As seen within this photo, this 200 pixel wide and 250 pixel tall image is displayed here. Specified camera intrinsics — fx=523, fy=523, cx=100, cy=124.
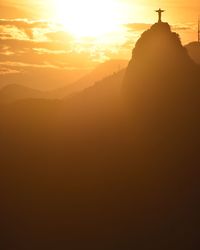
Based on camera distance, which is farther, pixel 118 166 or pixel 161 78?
pixel 161 78

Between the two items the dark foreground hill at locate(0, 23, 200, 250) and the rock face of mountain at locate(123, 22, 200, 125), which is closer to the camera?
the dark foreground hill at locate(0, 23, 200, 250)

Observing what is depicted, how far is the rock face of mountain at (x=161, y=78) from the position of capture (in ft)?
388

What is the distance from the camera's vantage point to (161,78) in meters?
121

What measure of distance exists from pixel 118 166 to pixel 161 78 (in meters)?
24.3

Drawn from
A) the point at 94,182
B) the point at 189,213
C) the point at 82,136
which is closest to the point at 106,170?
the point at 94,182

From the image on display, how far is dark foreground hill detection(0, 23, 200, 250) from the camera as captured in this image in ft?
338

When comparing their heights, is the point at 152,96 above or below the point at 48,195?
above

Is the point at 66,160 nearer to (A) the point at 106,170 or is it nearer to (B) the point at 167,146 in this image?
(A) the point at 106,170

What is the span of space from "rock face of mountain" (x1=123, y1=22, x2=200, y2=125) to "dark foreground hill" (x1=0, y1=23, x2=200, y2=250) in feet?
0.75

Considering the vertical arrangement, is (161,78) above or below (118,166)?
above

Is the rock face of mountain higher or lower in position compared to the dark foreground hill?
higher

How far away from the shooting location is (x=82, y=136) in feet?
392

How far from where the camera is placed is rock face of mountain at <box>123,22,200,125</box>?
388 feet

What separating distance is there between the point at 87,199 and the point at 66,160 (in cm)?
1112
